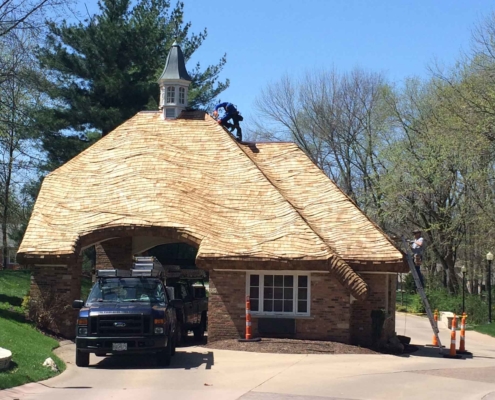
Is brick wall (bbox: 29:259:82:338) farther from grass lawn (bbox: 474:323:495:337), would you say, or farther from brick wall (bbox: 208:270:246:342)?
grass lawn (bbox: 474:323:495:337)

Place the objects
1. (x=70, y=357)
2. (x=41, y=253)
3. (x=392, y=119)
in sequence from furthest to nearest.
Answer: (x=392, y=119)
(x=41, y=253)
(x=70, y=357)

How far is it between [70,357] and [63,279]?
13.5 feet

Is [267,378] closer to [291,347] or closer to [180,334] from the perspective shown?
[291,347]

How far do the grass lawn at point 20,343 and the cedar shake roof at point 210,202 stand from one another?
79.8 inches

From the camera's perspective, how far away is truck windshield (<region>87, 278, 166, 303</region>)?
16688 mm

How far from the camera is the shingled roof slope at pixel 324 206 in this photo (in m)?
21.3

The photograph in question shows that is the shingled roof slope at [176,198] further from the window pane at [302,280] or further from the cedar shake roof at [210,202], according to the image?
the window pane at [302,280]

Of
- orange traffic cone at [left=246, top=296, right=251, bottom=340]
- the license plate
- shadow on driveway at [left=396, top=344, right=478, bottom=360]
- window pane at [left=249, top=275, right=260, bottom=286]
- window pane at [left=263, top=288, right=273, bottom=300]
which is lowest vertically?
shadow on driveway at [left=396, top=344, right=478, bottom=360]

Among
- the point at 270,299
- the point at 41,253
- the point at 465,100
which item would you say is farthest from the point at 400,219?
the point at 41,253

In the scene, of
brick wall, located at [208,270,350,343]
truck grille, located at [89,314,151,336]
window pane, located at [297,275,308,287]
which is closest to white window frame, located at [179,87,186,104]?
brick wall, located at [208,270,350,343]

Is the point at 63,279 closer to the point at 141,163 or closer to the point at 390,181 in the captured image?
the point at 141,163

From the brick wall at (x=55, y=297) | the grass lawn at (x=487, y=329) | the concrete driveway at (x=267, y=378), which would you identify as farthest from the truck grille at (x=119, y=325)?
the grass lawn at (x=487, y=329)

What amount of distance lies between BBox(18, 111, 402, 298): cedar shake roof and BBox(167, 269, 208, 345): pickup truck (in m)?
2.00

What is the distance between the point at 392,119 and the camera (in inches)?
1796
